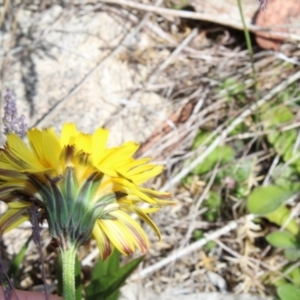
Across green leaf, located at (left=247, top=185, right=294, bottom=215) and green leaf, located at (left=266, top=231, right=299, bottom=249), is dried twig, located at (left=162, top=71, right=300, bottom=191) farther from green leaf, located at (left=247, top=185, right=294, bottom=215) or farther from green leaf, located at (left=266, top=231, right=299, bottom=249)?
green leaf, located at (left=266, top=231, right=299, bottom=249)

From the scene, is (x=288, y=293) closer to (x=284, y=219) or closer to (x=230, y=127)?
(x=284, y=219)

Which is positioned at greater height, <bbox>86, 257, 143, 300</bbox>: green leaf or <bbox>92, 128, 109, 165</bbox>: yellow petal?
<bbox>92, 128, 109, 165</bbox>: yellow petal

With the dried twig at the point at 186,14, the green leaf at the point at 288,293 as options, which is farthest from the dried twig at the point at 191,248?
the dried twig at the point at 186,14

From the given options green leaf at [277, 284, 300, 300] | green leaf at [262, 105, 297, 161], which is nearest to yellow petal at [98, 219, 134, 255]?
green leaf at [277, 284, 300, 300]

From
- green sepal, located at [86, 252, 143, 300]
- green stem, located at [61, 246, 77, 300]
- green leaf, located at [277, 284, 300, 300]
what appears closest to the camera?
green stem, located at [61, 246, 77, 300]

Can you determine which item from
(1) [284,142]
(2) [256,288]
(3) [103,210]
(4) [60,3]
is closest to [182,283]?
(2) [256,288]

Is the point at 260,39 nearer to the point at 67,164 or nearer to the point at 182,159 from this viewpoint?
the point at 182,159
